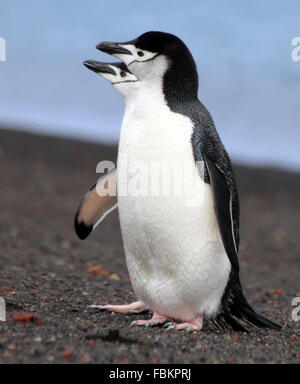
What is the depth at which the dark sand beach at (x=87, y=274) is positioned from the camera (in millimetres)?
3301

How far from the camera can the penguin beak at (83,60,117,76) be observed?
4.10 metres

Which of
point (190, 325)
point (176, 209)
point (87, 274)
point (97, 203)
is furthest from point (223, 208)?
point (87, 274)

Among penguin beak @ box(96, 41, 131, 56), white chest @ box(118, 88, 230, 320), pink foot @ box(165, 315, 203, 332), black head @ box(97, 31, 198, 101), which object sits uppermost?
penguin beak @ box(96, 41, 131, 56)

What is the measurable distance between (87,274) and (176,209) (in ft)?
8.97

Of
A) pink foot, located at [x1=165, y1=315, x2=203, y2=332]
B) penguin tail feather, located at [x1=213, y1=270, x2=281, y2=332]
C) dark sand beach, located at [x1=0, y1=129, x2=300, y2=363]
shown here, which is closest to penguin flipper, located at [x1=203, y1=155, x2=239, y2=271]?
penguin tail feather, located at [x1=213, y1=270, x2=281, y2=332]

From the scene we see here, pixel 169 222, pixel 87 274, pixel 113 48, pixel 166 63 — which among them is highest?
pixel 113 48

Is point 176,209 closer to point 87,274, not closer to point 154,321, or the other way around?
point 154,321

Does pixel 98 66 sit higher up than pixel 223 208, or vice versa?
pixel 98 66

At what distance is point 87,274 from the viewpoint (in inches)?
247

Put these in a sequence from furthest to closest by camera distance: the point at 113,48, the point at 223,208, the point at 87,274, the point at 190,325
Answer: the point at 87,274 < the point at 113,48 < the point at 190,325 < the point at 223,208

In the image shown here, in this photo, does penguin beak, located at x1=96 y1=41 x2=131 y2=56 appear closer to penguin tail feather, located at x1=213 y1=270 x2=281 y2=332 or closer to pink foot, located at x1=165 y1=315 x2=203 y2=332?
penguin tail feather, located at x1=213 y1=270 x2=281 y2=332

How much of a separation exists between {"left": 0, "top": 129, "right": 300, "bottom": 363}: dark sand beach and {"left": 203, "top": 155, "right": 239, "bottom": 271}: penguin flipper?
A: 0.51 metres

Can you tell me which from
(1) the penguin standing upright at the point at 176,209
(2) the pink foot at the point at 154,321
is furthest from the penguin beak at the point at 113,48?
(2) the pink foot at the point at 154,321
